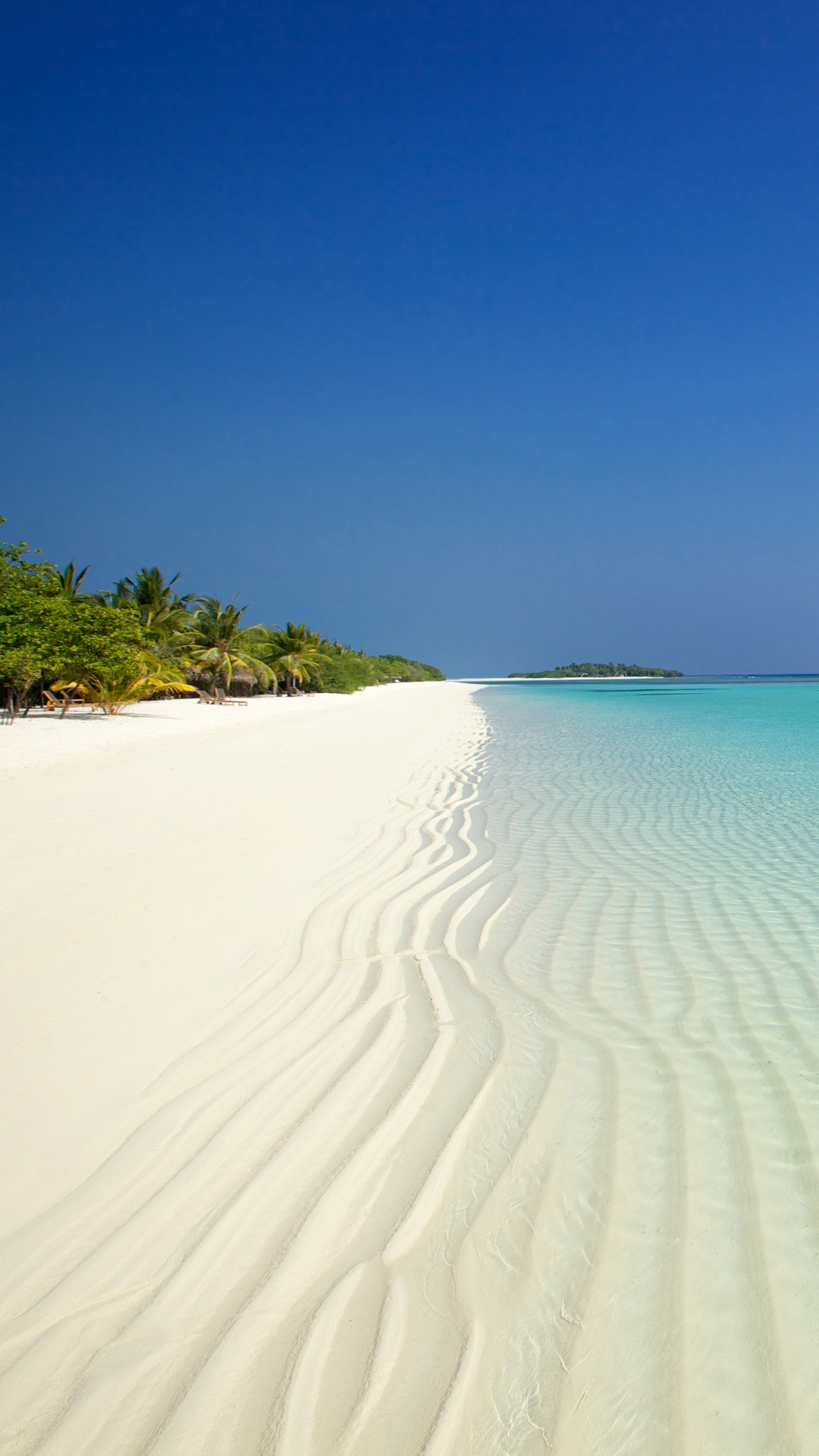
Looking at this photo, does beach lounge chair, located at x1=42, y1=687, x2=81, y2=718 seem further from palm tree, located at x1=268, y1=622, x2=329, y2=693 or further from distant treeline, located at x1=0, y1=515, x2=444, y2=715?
palm tree, located at x1=268, y1=622, x2=329, y2=693

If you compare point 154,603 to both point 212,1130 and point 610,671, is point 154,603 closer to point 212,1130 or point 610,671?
point 212,1130

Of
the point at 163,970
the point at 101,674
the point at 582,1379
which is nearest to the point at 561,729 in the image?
the point at 101,674

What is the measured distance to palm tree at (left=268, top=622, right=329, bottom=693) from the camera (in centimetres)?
3678

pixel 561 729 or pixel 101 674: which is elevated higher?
pixel 101 674

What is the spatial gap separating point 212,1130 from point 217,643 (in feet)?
98.7

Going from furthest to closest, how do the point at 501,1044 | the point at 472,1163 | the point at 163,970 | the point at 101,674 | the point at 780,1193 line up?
the point at 101,674, the point at 163,970, the point at 501,1044, the point at 472,1163, the point at 780,1193

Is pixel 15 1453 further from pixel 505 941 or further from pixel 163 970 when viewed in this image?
→ pixel 505 941

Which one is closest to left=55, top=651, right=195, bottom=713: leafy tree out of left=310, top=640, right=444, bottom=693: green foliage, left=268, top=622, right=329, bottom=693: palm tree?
left=268, top=622, right=329, bottom=693: palm tree

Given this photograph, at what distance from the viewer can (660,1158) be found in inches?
83.0

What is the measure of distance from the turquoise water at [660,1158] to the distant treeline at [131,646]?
50.5ft

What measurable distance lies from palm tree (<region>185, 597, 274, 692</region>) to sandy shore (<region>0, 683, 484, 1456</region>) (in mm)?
25481

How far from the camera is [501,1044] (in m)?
2.78

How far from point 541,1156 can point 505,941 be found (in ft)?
5.87

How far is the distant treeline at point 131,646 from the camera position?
16.5 meters
